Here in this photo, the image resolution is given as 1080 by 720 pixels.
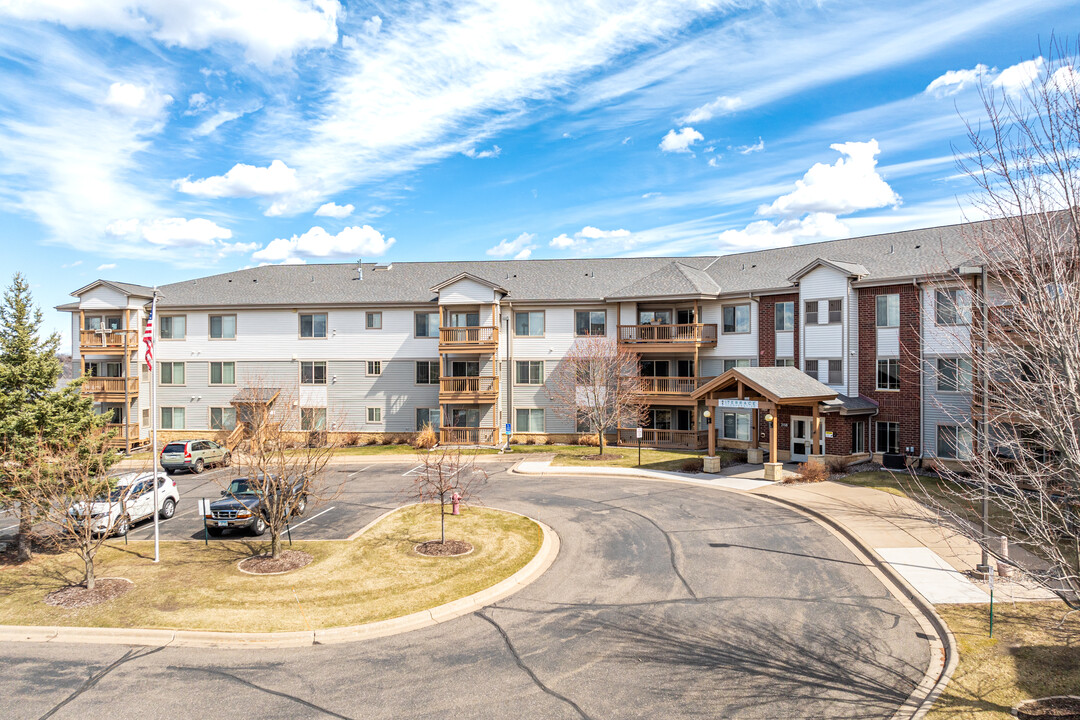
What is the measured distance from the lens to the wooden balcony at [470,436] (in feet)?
118

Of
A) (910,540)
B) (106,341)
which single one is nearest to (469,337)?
(106,341)

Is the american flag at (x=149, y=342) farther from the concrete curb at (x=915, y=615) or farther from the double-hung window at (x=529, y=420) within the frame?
the double-hung window at (x=529, y=420)

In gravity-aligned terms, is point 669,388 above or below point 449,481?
above

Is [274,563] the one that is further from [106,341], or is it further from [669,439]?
[106,341]

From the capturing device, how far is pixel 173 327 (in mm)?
39500

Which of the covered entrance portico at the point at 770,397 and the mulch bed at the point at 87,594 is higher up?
the covered entrance portico at the point at 770,397

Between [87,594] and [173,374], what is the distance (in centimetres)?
2958

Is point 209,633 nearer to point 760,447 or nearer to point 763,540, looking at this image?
point 763,540

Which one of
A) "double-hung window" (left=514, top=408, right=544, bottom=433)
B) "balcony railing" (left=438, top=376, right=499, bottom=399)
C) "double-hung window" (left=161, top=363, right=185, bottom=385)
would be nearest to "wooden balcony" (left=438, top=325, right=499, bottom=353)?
"balcony railing" (left=438, top=376, right=499, bottom=399)

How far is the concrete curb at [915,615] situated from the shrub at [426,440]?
1935 centimetres

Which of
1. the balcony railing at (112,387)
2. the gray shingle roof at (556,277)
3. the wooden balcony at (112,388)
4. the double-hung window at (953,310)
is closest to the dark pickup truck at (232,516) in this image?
the double-hung window at (953,310)

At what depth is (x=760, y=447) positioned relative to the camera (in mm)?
31906

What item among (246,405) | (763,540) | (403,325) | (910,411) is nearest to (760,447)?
(910,411)

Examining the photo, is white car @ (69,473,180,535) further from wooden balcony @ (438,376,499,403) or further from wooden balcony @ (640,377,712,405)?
wooden balcony @ (640,377,712,405)
